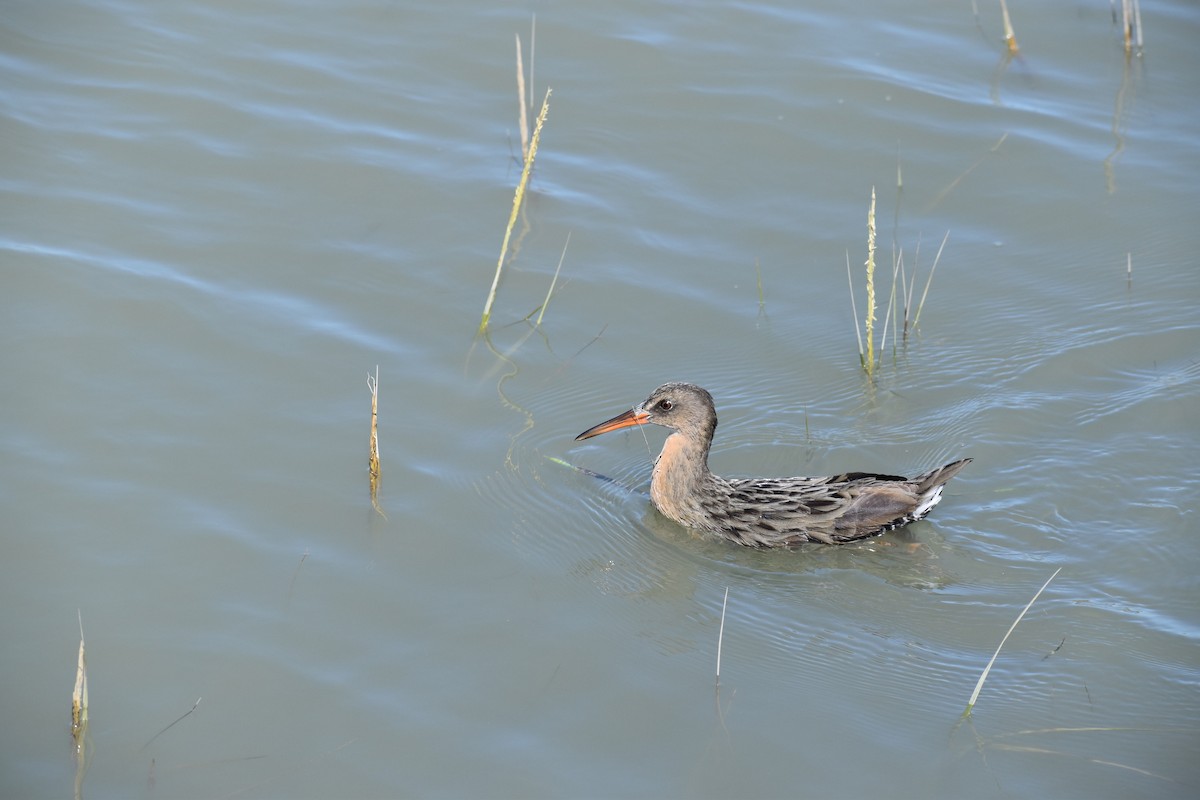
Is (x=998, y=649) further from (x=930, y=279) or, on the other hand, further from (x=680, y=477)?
(x=930, y=279)

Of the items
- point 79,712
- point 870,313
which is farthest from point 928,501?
point 79,712

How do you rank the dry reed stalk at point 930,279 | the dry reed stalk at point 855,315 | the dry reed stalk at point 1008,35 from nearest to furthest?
the dry reed stalk at point 855,315, the dry reed stalk at point 930,279, the dry reed stalk at point 1008,35

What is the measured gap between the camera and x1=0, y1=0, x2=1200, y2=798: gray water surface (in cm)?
648

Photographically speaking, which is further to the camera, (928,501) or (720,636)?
(928,501)

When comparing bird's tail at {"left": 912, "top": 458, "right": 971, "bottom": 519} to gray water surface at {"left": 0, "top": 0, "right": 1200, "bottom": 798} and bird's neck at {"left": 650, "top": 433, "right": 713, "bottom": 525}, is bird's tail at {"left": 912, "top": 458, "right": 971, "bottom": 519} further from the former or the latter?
bird's neck at {"left": 650, "top": 433, "right": 713, "bottom": 525}

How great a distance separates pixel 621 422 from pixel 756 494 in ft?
3.05

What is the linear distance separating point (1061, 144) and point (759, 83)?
259 cm

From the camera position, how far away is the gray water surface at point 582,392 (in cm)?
648

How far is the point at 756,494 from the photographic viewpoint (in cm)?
834

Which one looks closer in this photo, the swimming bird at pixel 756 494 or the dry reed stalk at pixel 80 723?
the dry reed stalk at pixel 80 723

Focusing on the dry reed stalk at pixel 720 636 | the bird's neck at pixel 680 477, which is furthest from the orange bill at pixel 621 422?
the dry reed stalk at pixel 720 636

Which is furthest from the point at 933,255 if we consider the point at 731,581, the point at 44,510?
the point at 44,510

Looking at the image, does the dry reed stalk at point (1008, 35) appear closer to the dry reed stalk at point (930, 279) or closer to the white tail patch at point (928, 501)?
the dry reed stalk at point (930, 279)

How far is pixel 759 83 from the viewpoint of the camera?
12.2 metres
